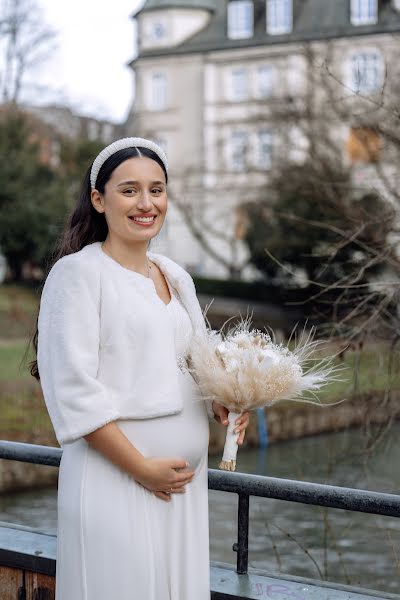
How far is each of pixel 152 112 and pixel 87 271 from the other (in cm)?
3898

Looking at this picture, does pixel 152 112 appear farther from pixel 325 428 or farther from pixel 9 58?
pixel 325 428

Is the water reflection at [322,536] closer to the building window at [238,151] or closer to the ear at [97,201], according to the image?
the ear at [97,201]

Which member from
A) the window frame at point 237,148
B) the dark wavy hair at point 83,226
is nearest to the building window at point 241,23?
the window frame at point 237,148

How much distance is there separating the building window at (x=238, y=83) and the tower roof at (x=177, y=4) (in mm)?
3811

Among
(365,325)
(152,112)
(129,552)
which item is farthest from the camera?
(152,112)

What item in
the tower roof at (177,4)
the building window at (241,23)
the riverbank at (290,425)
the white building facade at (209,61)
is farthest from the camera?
the tower roof at (177,4)

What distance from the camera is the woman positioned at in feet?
7.66

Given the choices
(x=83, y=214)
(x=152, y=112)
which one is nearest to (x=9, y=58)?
(x=152, y=112)

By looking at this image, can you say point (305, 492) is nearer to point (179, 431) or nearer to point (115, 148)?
point (179, 431)

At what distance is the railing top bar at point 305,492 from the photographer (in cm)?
252

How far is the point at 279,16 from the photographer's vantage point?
3916 cm

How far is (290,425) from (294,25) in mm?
23998

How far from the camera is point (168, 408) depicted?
2.42 m

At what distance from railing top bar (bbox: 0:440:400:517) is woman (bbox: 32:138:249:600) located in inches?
9.9
